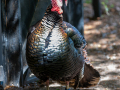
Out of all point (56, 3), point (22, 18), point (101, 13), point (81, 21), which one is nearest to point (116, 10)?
point (101, 13)

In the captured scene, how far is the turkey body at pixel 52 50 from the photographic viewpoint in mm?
2730

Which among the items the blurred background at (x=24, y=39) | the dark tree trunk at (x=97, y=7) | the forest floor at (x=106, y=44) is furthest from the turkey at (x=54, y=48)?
the dark tree trunk at (x=97, y=7)

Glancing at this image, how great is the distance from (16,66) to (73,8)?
1.89 metres

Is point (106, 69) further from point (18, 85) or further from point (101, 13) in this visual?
point (101, 13)

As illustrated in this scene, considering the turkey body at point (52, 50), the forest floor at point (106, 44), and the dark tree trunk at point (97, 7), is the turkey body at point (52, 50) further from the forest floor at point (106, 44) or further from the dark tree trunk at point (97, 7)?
the dark tree trunk at point (97, 7)

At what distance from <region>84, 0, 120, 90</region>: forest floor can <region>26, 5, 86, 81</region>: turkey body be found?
137cm

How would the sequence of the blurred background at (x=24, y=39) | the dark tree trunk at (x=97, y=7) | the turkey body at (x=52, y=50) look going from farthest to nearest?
the dark tree trunk at (x=97, y=7) < the blurred background at (x=24, y=39) < the turkey body at (x=52, y=50)

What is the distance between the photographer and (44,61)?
2.74 meters

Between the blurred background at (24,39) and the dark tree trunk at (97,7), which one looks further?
the dark tree trunk at (97,7)

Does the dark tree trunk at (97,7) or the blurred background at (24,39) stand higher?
the dark tree trunk at (97,7)

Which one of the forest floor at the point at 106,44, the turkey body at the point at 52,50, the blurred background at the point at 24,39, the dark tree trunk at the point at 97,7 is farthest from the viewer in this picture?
the dark tree trunk at the point at 97,7

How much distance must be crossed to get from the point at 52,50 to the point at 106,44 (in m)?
4.29

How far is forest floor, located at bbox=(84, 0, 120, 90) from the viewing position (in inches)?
173

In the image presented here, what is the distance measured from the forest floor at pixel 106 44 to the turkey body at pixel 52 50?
1367 millimetres
